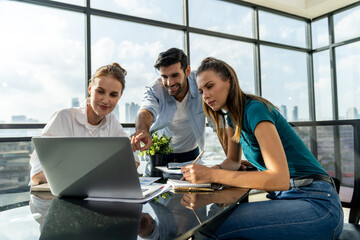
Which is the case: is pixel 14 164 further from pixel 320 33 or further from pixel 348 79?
pixel 320 33

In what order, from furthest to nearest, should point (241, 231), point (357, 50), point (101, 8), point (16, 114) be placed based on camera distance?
1. point (357, 50)
2. point (101, 8)
3. point (16, 114)
4. point (241, 231)

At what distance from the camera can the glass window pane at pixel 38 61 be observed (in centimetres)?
272

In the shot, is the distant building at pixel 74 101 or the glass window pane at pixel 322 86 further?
the glass window pane at pixel 322 86

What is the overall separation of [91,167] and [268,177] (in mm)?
578

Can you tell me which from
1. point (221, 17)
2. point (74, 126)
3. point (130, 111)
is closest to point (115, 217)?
point (74, 126)

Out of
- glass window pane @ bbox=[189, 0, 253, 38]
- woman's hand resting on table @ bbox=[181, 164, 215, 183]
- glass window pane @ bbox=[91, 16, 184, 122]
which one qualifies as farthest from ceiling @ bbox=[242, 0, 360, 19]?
woman's hand resting on table @ bbox=[181, 164, 215, 183]

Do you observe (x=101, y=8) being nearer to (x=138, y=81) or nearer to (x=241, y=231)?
(x=138, y=81)

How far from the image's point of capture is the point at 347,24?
4426mm

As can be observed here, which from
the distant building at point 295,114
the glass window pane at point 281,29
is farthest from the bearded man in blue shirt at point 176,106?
the distant building at point 295,114

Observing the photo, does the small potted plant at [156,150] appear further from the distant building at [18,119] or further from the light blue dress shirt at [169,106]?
the distant building at [18,119]

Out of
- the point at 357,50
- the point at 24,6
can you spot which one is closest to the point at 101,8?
the point at 24,6

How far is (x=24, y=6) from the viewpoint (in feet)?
9.18

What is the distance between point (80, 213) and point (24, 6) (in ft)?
9.23

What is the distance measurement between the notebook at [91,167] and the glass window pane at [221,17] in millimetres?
3300
